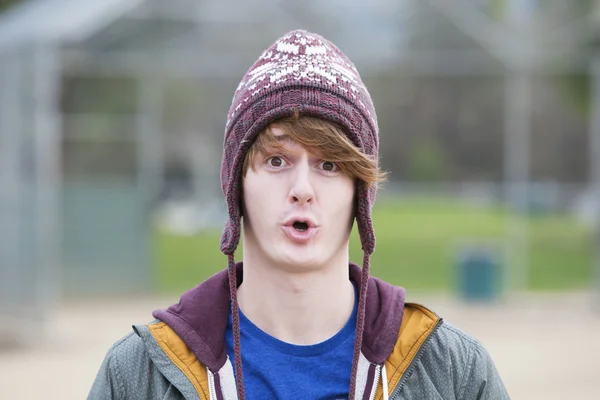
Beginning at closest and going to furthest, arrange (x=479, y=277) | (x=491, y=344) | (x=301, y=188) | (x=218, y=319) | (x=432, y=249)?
1. (x=301, y=188)
2. (x=218, y=319)
3. (x=491, y=344)
4. (x=479, y=277)
5. (x=432, y=249)

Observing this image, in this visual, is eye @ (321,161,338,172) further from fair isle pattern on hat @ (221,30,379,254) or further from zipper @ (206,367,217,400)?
zipper @ (206,367,217,400)

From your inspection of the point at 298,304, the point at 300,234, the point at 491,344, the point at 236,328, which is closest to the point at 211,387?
the point at 236,328

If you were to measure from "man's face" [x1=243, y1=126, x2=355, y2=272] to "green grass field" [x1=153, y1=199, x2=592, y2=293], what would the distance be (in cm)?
1130

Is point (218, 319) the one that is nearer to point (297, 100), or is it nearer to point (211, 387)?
point (211, 387)

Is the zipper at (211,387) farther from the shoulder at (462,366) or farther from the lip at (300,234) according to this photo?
the shoulder at (462,366)

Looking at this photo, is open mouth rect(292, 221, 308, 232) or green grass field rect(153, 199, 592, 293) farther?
green grass field rect(153, 199, 592, 293)

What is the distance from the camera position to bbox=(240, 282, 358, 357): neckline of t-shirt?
2199mm

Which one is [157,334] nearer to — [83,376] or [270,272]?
[270,272]

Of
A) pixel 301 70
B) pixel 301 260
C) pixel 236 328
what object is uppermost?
pixel 301 70

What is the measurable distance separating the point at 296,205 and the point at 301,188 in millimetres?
41

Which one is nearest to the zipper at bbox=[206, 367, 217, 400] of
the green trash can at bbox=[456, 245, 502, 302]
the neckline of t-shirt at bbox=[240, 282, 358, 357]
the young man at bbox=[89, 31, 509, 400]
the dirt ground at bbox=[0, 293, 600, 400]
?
the young man at bbox=[89, 31, 509, 400]

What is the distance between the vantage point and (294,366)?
86.0 inches

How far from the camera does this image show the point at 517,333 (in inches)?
440

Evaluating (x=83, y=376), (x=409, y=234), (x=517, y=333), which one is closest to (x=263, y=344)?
(x=83, y=376)
